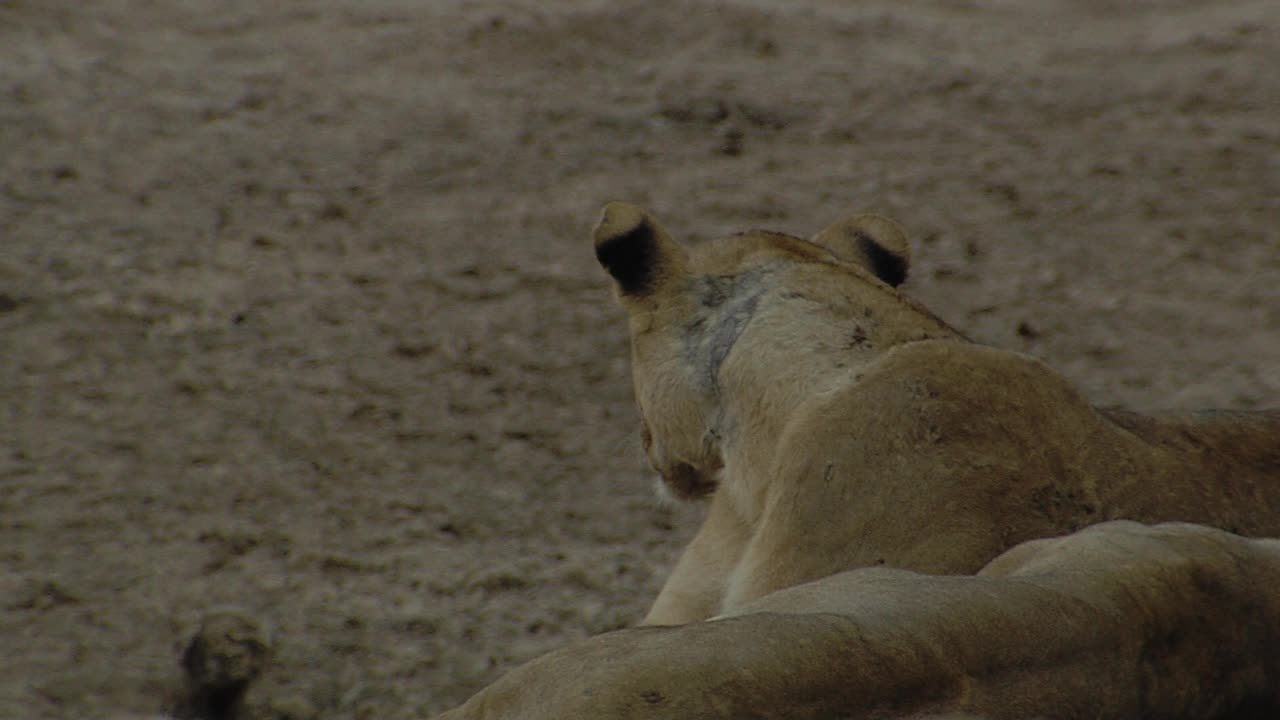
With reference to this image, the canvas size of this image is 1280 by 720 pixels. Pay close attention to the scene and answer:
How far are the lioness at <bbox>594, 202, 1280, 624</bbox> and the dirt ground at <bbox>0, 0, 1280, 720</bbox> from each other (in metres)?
1.11

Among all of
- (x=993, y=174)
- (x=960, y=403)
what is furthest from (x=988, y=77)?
(x=960, y=403)

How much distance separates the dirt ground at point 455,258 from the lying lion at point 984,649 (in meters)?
2.18

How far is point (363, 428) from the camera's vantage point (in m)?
5.71

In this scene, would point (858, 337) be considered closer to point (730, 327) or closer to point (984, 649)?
point (730, 327)

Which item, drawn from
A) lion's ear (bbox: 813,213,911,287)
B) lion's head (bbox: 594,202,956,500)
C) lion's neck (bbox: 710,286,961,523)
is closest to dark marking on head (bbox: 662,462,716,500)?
lion's head (bbox: 594,202,956,500)

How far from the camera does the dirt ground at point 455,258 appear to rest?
4863 mm

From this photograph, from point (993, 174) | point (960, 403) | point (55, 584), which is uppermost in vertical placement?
point (960, 403)

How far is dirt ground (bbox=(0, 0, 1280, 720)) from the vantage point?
4863 millimetres

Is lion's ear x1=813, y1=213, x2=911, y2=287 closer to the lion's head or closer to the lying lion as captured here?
the lion's head

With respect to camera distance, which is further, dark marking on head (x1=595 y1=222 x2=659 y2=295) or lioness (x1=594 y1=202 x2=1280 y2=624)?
dark marking on head (x1=595 y1=222 x2=659 y2=295)

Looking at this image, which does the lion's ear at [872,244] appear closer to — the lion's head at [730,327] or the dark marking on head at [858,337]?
the lion's head at [730,327]

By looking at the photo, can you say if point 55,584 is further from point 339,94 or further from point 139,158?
point 339,94

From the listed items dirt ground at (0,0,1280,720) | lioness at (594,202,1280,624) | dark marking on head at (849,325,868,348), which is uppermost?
dark marking on head at (849,325,868,348)

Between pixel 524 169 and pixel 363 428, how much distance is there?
175 centimetres
